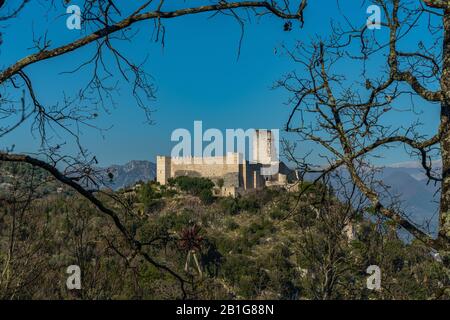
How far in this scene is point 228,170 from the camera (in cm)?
6069

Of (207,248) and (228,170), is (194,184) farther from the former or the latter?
(207,248)

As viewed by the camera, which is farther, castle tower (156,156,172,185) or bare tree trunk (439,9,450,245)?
castle tower (156,156,172,185)

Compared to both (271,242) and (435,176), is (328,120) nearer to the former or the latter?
(435,176)

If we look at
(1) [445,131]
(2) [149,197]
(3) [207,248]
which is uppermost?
(2) [149,197]

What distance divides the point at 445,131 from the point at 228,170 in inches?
2268

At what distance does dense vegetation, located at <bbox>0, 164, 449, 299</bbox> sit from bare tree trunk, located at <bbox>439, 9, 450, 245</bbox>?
283 mm

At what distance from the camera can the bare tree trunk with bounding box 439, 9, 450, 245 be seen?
2984 mm

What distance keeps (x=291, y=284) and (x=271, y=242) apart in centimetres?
1049

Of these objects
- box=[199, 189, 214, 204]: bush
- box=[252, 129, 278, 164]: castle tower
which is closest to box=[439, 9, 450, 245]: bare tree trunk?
box=[199, 189, 214, 204]: bush

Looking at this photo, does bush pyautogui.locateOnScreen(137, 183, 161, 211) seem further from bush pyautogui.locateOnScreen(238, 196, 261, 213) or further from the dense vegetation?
bush pyautogui.locateOnScreen(238, 196, 261, 213)

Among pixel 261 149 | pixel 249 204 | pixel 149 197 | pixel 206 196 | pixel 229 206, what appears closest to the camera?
pixel 229 206

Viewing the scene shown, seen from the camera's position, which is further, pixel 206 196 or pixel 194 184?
pixel 194 184

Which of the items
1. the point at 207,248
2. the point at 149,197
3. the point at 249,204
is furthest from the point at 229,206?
the point at 207,248
